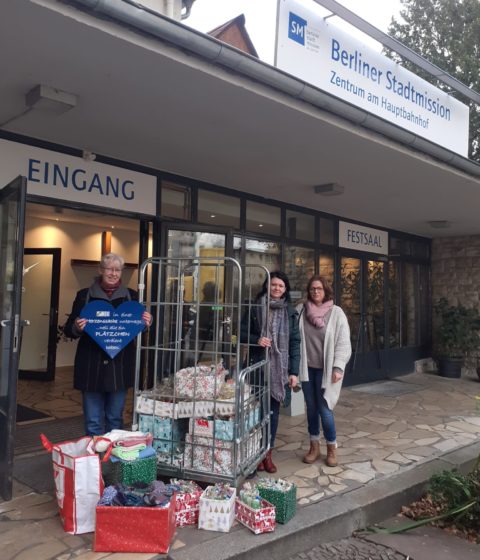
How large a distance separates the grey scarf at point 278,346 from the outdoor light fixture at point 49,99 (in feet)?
6.76

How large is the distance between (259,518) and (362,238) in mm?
6174

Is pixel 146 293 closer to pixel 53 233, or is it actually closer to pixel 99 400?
pixel 99 400

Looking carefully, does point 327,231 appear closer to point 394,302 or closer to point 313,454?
point 394,302

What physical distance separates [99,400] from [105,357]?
337mm

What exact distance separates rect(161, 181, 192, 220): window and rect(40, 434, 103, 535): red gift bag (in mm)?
3083

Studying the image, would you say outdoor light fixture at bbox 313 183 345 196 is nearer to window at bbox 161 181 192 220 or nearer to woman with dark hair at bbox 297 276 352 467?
window at bbox 161 181 192 220

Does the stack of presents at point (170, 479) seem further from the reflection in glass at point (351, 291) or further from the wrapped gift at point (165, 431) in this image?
the reflection in glass at point (351, 291)

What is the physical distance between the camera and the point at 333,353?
384cm

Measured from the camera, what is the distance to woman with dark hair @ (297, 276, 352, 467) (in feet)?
12.6

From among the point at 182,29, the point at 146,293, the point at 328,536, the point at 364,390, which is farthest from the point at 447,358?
the point at 182,29

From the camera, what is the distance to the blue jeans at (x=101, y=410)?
3.38 m

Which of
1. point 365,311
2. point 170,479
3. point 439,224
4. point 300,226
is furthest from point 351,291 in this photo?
point 170,479

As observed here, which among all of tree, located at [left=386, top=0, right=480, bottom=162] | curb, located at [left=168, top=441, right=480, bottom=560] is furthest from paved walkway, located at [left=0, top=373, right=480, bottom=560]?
tree, located at [left=386, top=0, right=480, bottom=162]

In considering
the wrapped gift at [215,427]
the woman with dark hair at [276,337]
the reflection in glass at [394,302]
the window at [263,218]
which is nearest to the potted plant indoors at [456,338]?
the reflection in glass at [394,302]
